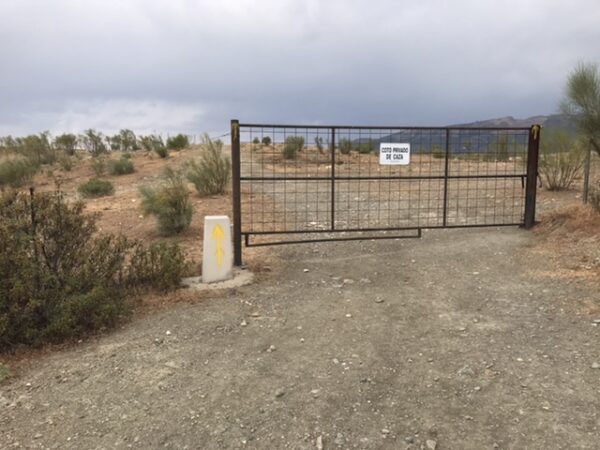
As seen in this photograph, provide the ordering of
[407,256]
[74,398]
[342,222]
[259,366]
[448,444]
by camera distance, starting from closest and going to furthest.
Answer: [448,444] < [74,398] < [259,366] < [407,256] < [342,222]

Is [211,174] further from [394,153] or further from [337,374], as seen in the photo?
[337,374]

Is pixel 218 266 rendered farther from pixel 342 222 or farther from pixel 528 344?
pixel 342 222

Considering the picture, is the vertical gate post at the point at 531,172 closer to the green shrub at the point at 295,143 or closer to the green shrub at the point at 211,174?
the green shrub at the point at 295,143

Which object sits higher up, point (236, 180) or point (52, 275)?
point (236, 180)

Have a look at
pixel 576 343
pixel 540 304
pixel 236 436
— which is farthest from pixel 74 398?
pixel 540 304

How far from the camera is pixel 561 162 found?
15727 mm

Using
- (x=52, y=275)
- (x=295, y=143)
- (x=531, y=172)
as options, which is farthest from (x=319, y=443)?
(x=295, y=143)

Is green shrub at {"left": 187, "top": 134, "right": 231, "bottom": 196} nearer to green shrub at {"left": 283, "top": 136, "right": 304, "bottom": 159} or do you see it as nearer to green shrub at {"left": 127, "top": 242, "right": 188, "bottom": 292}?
green shrub at {"left": 283, "top": 136, "right": 304, "bottom": 159}

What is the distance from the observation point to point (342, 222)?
1204 cm

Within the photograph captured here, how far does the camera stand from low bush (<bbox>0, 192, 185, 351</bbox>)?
529 cm

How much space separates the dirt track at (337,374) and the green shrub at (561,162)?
31.1ft

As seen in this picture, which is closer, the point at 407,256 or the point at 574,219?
the point at 407,256

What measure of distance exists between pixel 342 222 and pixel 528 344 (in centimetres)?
708

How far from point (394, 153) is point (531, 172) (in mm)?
2851
